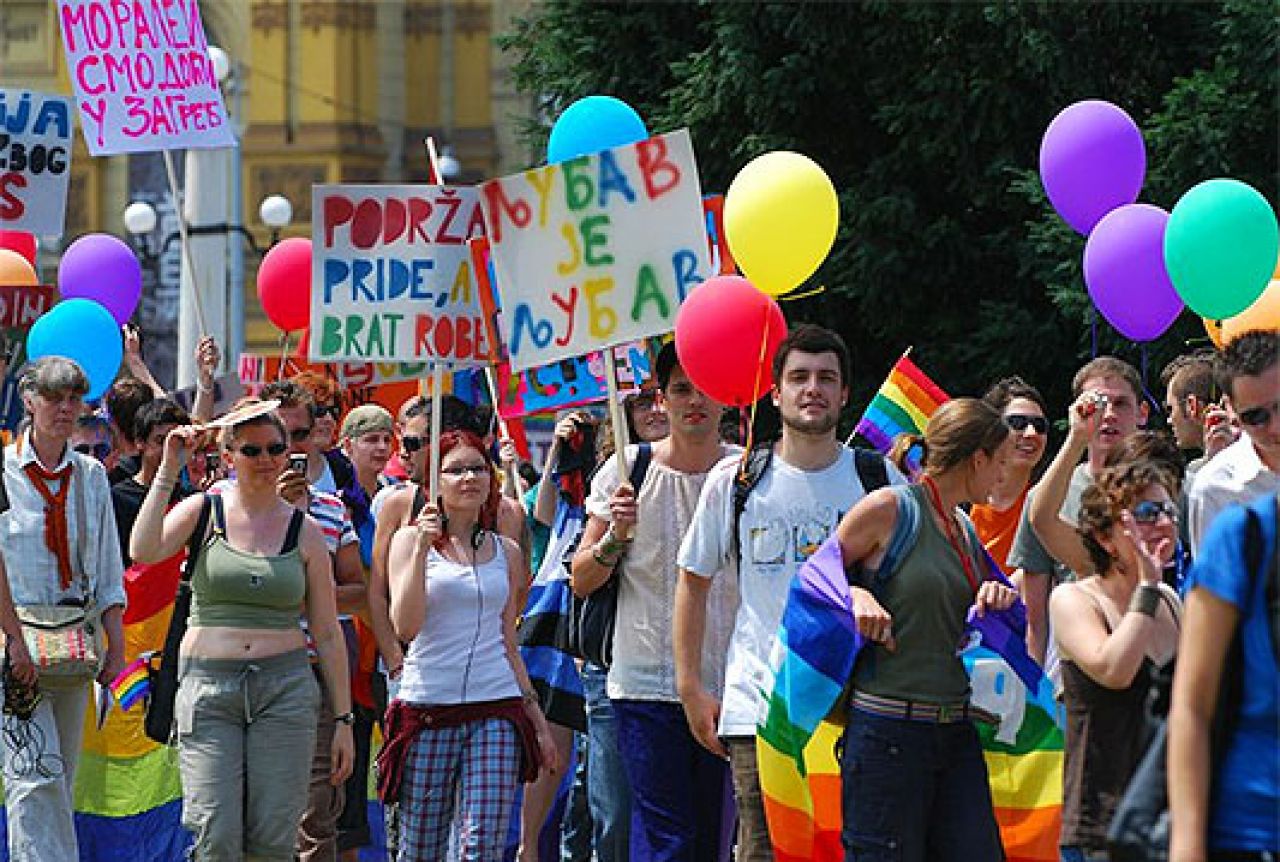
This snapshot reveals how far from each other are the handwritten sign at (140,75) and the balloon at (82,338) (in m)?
0.71

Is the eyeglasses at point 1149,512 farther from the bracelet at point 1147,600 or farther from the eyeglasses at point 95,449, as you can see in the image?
the eyeglasses at point 95,449

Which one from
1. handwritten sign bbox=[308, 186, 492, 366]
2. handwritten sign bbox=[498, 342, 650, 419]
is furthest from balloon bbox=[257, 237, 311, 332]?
handwritten sign bbox=[308, 186, 492, 366]

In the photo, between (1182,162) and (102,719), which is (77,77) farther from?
(1182,162)

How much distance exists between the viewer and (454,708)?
892 cm

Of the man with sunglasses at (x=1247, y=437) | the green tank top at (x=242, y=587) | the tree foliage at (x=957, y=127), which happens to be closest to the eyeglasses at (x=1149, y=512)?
the man with sunglasses at (x=1247, y=437)

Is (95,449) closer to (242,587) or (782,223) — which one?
(242,587)

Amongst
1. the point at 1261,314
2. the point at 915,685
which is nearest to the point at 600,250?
the point at 1261,314

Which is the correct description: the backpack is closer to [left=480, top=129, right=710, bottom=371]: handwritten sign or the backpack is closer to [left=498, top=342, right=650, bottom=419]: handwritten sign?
[left=480, top=129, right=710, bottom=371]: handwritten sign

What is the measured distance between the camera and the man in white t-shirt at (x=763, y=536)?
7852 mm

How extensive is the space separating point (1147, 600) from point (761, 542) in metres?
1.40

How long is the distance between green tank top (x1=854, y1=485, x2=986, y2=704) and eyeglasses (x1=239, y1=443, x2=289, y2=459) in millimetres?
2436

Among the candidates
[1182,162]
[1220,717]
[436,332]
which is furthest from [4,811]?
[1182,162]

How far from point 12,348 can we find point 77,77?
119cm

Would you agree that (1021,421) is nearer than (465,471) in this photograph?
No
